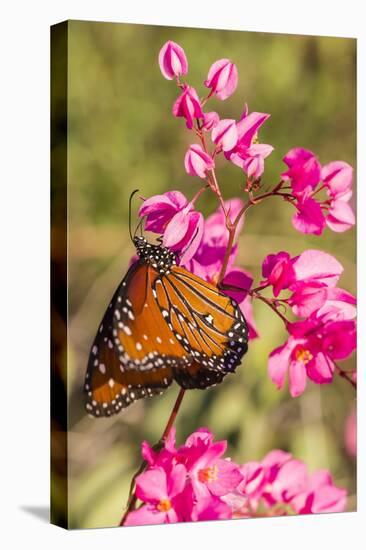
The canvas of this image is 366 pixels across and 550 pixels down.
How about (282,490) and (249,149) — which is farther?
(282,490)

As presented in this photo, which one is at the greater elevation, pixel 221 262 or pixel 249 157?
pixel 249 157

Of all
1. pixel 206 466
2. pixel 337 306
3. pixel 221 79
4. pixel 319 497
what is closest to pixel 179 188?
pixel 221 79

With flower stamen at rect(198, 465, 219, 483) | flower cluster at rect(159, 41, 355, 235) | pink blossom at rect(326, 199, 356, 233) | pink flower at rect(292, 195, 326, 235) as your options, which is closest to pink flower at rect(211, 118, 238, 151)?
flower cluster at rect(159, 41, 355, 235)

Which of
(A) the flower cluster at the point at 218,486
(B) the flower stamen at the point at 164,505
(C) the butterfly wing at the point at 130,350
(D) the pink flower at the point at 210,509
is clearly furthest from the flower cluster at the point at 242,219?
(B) the flower stamen at the point at 164,505

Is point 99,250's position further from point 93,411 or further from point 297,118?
point 297,118

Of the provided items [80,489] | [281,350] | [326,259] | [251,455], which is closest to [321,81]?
[326,259]

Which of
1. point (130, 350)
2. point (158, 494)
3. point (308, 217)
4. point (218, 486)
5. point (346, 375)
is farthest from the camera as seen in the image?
point (346, 375)

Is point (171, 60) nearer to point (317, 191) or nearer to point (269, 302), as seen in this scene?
point (317, 191)
